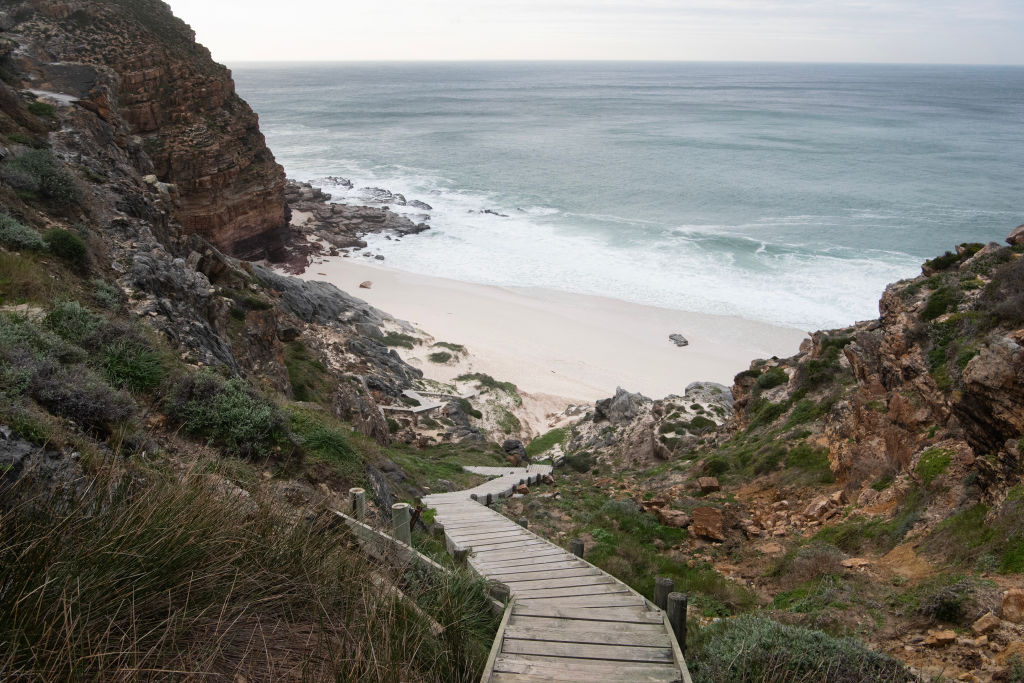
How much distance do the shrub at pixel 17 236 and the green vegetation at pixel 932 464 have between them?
13.0m

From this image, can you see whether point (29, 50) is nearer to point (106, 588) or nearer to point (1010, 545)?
point (106, 588)

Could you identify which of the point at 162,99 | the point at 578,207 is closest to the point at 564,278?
the point at 578,207

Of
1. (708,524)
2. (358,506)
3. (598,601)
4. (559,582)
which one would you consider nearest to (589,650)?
(598,601)

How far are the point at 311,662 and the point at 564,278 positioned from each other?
3588 centimetres

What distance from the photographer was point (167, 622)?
3113 millimetres

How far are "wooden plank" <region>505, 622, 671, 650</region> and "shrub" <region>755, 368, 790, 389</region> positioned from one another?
1320 centimetres

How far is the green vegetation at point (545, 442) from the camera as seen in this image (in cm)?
2025

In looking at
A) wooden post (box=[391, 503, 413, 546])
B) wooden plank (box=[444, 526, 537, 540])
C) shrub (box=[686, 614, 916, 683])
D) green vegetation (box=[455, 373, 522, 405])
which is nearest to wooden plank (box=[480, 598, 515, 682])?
wooden post (box=[391, 503, 413, 546])

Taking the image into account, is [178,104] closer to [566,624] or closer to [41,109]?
[41,109]

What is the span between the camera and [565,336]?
31.2 metres

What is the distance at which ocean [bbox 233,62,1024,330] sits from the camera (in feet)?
125

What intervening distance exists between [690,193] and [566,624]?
179ft

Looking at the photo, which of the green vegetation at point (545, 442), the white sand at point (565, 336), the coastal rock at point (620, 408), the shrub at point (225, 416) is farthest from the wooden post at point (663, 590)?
the white sand at point (565, 336)

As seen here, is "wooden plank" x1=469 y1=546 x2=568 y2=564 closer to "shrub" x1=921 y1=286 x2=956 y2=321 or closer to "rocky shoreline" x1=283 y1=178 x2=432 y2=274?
"shrub" x1=921 y1=286 x2=956 y2=321
